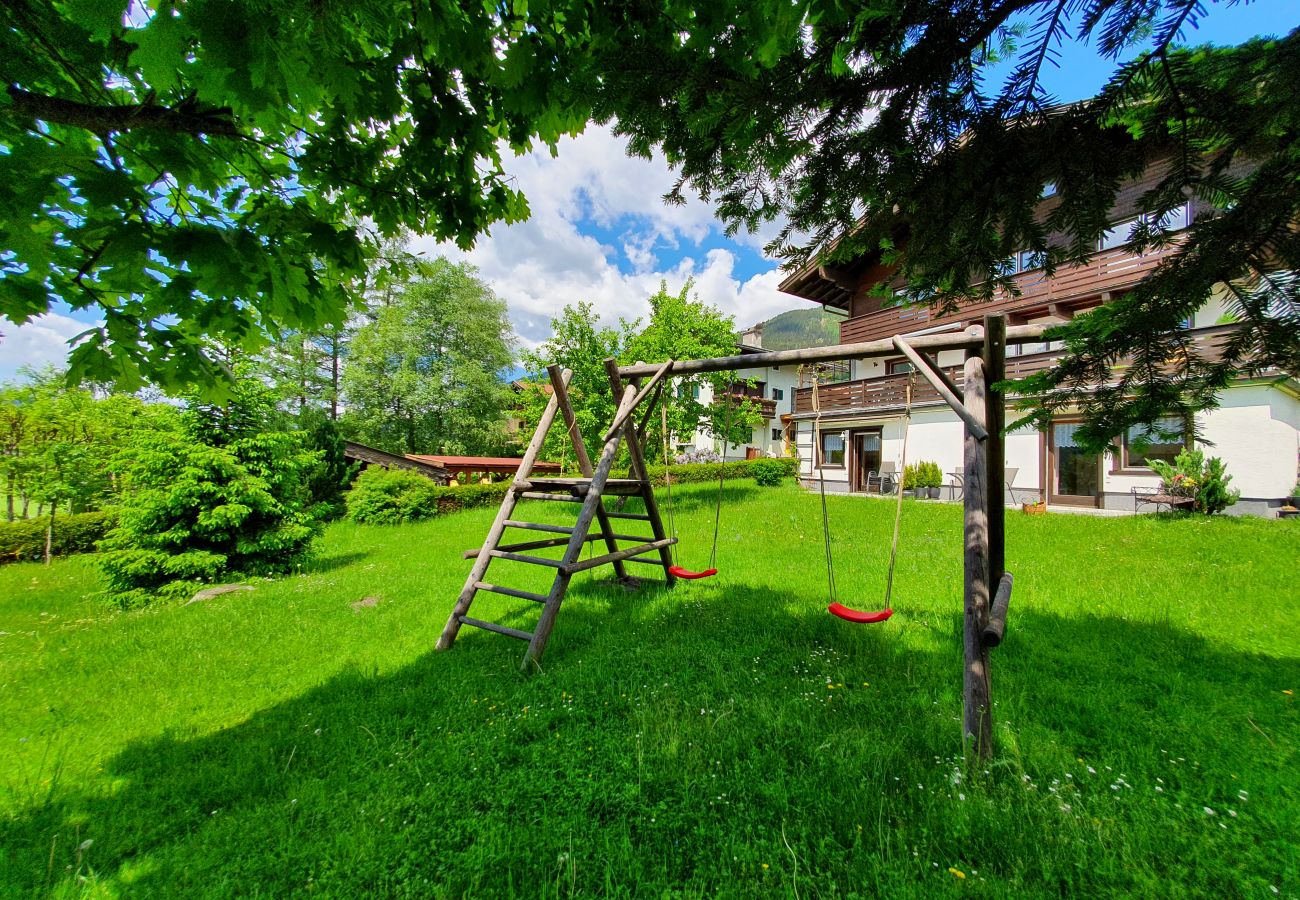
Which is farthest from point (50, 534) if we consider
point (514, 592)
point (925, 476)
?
point (925, 476)

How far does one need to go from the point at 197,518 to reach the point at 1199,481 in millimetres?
19616

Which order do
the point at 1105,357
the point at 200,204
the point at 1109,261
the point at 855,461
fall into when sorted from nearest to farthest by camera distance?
the point at 1105,357
the point at 200,204
the point at 1109,261
the point at 855,461

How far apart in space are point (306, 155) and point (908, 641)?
596cm

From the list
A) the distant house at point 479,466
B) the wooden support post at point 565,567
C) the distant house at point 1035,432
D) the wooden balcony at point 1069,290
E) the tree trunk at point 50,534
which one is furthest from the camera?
the distant house at point 479,466

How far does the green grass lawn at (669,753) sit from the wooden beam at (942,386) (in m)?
1.90

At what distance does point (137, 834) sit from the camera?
215 cm

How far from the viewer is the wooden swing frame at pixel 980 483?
260 centimetres

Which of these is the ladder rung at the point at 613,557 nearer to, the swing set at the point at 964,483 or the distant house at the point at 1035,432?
the swing set at the point at 964,483

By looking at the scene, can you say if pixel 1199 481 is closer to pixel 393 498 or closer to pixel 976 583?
pixel 976 583

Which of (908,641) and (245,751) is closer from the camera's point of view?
(245,751)

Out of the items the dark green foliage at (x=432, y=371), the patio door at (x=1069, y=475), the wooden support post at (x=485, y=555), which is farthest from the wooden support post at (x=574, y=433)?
the dark green foliage at (x=432, y=371)

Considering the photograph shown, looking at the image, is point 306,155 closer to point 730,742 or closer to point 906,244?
point 906,244

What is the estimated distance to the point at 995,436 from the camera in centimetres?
312

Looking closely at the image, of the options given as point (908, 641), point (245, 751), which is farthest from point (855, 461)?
point (245, 751)
